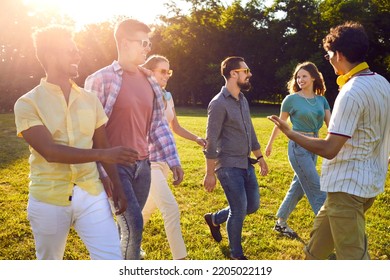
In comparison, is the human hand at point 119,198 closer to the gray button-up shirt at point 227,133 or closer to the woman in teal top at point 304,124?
the gray button-up shirt at point 227,133

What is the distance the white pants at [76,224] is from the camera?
2846mm

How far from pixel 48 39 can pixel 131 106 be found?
0.93 meters

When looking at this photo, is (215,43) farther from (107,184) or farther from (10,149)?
(107,184)

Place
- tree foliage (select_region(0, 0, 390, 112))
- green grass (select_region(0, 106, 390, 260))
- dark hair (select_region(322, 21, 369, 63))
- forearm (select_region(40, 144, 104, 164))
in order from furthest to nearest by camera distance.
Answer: tree foliage (select_region(0, 0, 390, 112))
green grass (select_region(0, 106, 390, 260))
dark hair (select_region(322, 21, 369, 63))
forearm (select_region(40, 144, 104, 164))

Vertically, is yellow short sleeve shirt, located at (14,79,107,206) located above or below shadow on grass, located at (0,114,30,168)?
above

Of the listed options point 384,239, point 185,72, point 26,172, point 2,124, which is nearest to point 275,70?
point 185,72

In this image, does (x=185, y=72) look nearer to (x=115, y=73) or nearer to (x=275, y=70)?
(x=275, y=70)

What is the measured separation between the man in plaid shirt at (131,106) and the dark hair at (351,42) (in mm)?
1565

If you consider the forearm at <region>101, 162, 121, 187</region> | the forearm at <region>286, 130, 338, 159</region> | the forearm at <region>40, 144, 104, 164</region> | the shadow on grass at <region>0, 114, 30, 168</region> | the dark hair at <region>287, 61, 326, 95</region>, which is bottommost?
the shadow on grass at <region>0, 114, 30, 168</region>

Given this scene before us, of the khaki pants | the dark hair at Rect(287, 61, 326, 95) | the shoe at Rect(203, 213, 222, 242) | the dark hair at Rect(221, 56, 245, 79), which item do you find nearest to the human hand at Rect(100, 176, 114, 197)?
the khaki pants

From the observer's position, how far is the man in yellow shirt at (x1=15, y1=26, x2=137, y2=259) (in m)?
2.72

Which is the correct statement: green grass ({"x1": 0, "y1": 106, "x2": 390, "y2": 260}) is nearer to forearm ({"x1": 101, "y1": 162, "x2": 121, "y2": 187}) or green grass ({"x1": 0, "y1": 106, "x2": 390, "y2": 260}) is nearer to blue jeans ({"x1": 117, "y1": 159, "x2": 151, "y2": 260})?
blue jeans ({"x1": 117, "y1": 159, "x2": 151, "y2": 260})

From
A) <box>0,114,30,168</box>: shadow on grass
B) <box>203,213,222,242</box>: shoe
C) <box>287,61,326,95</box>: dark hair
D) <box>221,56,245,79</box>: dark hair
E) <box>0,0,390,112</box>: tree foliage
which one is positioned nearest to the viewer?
<box>221,56,245,79</box>: dark hair

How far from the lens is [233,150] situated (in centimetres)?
464
